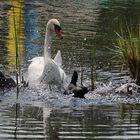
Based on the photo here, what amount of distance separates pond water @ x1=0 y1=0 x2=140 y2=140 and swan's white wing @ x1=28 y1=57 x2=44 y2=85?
38 cm

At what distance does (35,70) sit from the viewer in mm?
16281

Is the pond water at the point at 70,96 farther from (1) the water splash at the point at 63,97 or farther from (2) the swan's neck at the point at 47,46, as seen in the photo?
(2) the swan's neck at the point at 47,46

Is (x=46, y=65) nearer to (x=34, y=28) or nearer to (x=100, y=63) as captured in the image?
(x=100, y=63)

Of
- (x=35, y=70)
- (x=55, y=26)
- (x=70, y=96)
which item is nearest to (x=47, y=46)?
(x=55, y=26)

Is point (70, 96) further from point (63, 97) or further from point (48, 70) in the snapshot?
point (48, 70)

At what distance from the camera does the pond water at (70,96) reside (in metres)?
10.8

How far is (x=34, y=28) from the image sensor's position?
82.4ft

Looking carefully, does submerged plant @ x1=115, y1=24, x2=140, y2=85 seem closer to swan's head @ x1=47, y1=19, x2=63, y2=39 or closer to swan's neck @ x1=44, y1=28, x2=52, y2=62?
swan's head @ x1=47, y1=19, x2=63, y2=39

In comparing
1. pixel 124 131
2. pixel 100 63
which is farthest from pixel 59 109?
A: pixel 100 63

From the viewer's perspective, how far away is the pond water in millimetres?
10844

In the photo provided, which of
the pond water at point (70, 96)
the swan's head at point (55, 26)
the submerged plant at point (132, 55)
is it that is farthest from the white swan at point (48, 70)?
the submerged plant at point (132, 55)

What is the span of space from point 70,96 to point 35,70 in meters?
2.31

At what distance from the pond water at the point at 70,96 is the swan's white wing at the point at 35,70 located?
1.26 feet

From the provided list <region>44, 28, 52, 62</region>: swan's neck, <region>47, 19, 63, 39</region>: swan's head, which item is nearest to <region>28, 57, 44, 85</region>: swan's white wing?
<region>44, 28, 52, 62</region>: swan's neck
